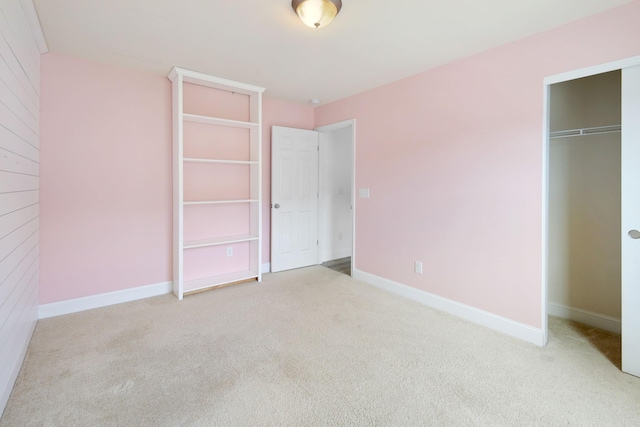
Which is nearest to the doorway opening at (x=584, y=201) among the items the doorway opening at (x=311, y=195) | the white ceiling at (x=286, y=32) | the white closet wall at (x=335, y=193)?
the white ceiling at (x=286, y=32)

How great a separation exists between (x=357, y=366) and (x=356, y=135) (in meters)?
2.80

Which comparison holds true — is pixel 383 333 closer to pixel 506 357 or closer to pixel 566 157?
pixel 506 357

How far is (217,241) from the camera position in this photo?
3607mm

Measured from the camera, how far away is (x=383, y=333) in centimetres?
256

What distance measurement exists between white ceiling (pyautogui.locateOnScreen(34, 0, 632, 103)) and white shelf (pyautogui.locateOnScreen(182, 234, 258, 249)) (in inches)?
74.5

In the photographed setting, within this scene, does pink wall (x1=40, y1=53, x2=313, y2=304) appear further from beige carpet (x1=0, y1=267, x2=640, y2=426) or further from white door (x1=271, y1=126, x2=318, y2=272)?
white door (x1=271, y1=126, x2=318, y2=272)

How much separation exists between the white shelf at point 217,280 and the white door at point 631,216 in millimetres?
3464

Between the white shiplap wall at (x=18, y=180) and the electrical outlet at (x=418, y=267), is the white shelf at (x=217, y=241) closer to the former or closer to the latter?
the white shiplap wall at (x=18, y=180)

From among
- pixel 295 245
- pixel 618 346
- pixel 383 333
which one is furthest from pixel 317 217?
pixel 618 346

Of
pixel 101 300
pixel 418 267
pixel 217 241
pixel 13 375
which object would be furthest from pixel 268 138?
pixel 13 375

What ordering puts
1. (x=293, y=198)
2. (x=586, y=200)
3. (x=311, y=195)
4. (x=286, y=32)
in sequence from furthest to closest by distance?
(x=311, y=195) → (x=293, y=198) → (x=586, y=200) → (x=286, y=32)

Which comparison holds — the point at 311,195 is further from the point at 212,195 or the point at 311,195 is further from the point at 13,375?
the point at 13,375

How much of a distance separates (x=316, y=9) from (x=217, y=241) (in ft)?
8.67

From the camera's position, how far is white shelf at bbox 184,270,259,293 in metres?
3.52
